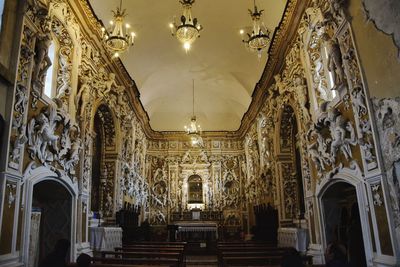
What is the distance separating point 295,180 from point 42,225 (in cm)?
792

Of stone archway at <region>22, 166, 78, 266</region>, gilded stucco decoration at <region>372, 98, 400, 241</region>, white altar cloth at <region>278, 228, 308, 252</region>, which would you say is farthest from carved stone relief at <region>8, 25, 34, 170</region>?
white altar cloth at <region>278, 228, 308, 252</region>

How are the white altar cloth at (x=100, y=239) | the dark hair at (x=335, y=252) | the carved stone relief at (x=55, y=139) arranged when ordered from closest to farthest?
the dark hair at (x=335, y=252), the carved stone relief at (x=55, y=139), the white altar cloth at (x=100, y=239)

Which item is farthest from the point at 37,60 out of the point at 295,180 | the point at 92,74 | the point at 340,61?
the point at 295,180

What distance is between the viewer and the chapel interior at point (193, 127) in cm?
553

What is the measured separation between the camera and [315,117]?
8.30 meters

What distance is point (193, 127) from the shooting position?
16344 millimetres

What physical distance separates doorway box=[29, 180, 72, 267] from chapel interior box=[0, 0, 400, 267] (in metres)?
0.03

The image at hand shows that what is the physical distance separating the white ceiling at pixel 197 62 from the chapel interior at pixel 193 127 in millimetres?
76

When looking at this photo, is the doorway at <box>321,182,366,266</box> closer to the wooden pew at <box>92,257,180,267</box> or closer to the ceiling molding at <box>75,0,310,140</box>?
the wooden pew at <box>92,257,180,267</box>

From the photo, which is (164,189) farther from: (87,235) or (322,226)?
(322,226)

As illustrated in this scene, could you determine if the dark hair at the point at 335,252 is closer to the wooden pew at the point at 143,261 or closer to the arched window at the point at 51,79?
the wooden pew at the point at 143,261

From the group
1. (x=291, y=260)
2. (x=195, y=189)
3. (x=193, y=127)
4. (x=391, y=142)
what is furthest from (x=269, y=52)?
(x=195, y=189)

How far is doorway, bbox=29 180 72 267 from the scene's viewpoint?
794 cm

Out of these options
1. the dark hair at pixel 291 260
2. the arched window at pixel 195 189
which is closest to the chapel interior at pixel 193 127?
the dark hair at pixel 291 260
